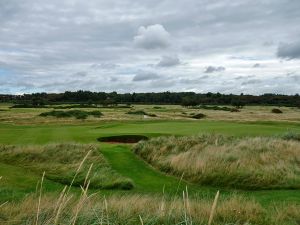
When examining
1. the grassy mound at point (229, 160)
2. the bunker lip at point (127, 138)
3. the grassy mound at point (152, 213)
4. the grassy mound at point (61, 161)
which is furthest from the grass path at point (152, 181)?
the grassy mound at point (152, 213)

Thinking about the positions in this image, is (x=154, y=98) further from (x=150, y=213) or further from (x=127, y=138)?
(x=150, y=213)

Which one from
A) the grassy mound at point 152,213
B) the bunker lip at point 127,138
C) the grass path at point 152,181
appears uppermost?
the grassy mound at point 152,213

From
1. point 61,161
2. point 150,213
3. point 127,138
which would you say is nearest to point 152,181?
point 61,161

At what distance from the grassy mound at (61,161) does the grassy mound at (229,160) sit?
3070 mm

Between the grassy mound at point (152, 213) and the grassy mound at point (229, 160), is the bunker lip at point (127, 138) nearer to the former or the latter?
the grassy mound at point (229, 160)

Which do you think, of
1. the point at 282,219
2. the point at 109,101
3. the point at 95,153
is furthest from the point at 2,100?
the point at 282,219

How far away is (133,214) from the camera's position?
8086 millimetres

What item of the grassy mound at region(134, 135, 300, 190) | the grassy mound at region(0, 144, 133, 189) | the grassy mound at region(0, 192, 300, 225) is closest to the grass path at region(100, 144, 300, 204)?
the grassy mound at region(134, 135, 300, 190)

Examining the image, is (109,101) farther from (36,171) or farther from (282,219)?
(282,219)

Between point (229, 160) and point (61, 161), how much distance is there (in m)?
8.14

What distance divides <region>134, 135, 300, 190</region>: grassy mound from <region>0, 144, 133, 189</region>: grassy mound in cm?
307

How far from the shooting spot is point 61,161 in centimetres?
2222

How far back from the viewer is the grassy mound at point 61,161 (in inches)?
765

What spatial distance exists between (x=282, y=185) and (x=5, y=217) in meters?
14.5
